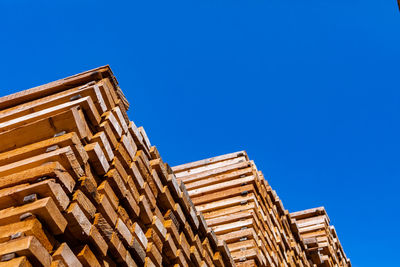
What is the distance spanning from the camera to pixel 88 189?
2.83 metres

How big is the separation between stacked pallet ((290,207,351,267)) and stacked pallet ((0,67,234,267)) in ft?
18.6

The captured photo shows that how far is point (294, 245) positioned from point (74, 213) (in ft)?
20.7

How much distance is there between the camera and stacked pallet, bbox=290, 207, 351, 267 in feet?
30.8

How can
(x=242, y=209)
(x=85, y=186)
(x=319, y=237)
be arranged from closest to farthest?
(x=85, y=186) < (x=242, y=209) < (x=319, y=237)

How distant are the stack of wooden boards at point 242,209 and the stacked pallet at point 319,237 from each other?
2.88 feet

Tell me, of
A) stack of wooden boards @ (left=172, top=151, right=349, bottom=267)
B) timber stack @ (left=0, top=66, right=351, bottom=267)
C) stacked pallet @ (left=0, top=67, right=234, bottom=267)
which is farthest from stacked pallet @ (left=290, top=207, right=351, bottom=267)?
stacked pallet @ (left=0, top=67, right=234, bottom=267)

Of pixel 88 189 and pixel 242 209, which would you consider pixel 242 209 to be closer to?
pixel 242 209

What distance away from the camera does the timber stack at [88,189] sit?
2.48 meters

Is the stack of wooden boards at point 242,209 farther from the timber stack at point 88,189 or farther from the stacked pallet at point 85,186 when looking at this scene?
the stacked pallet at point 85,186

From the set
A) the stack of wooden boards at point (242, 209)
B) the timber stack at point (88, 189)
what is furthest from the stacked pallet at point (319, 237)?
the timber stack at point (88, 189)

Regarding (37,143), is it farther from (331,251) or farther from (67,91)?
(331,251)

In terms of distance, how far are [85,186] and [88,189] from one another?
0.04 meters

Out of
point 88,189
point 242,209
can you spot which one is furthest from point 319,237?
point 88,189

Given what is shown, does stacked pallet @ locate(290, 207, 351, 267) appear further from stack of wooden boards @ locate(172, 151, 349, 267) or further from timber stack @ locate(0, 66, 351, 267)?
timber stack @ locate(0, 66, 351, 267)
